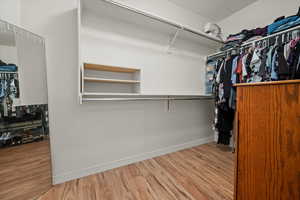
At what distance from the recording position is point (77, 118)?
1432 millimetres

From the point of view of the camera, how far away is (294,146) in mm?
623

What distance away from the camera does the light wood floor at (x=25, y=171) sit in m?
1.06

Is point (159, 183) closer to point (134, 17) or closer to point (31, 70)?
point (31, 70)

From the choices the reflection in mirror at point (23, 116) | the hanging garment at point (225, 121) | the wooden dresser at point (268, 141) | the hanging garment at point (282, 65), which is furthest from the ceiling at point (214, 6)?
the reflection in mirror at point (23, 116)

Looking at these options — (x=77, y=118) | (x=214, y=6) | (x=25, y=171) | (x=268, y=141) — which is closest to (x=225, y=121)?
(x=268, y=141)

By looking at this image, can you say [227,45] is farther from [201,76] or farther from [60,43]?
[60,43]

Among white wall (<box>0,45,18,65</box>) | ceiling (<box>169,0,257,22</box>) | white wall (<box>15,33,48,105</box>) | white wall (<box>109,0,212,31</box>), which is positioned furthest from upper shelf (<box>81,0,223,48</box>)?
white wall (<box>0,45,18,65</box>)

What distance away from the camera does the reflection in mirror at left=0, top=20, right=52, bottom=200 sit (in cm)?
107

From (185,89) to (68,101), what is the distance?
5.98 ft

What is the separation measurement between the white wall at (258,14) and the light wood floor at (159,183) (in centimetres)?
229

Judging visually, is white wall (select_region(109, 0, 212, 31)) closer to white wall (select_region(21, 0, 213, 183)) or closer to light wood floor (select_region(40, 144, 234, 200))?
white wall (select_region(21, 0, 213, 183))

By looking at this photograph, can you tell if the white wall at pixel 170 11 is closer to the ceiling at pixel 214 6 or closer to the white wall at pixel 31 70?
the ceiling at pixel 214 6

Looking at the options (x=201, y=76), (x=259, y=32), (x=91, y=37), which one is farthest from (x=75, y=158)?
(x=259, y=32)

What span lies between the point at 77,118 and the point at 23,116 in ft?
1.53
